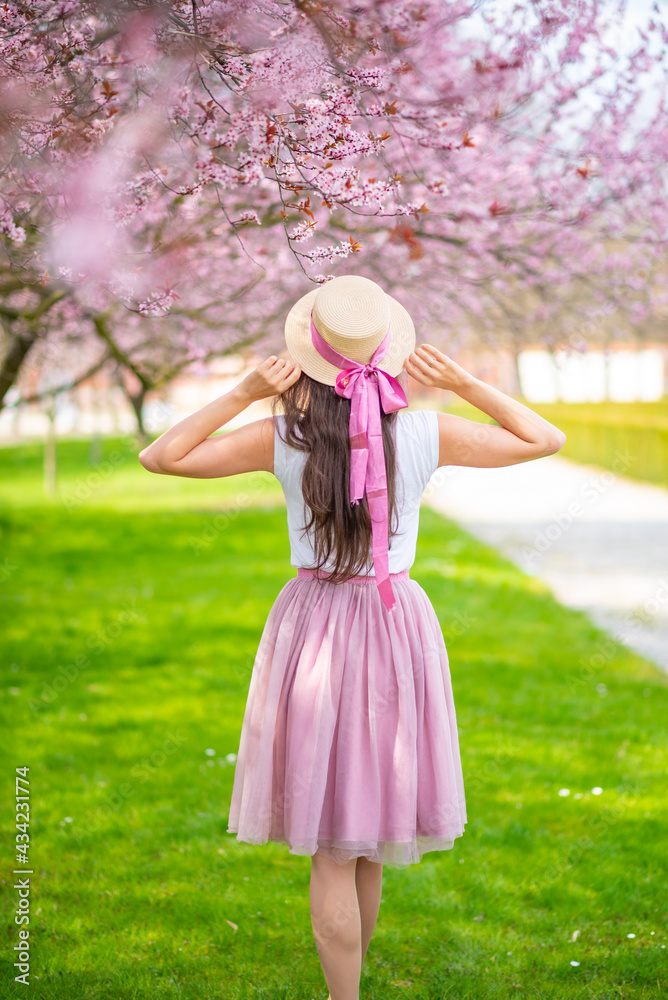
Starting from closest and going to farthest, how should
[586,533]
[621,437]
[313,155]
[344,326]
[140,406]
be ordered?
[344,326]
[313,155]
[140,406]
[586,533]
[621,437]

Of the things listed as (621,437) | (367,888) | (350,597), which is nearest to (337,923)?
(367,888)

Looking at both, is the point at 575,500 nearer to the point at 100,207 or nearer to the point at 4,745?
the point at 4,745

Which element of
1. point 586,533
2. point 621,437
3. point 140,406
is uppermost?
point 140,406

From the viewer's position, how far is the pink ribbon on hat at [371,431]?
2119 millimetres

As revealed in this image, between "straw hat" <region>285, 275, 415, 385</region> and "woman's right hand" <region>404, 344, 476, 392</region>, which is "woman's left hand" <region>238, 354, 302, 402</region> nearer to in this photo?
"straw hat" <region>285, 275, 415, 385</region>

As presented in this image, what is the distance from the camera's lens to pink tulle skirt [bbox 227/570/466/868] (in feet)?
7.19

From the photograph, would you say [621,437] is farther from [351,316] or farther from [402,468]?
[351,316]

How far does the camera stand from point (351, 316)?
2.12m

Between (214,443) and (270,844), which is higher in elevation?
(214,443)

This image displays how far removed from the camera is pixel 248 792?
2.27 metres

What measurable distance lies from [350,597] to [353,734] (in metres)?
0.33

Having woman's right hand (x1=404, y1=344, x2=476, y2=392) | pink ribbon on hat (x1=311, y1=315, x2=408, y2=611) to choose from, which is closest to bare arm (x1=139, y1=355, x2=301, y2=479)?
pink ribbon on hat (x1=311, y1=315, x2=408, y2=611)

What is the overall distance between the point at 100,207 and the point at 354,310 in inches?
47.2

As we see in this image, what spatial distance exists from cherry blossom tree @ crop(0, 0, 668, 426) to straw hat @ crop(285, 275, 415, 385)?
1.15 ft
